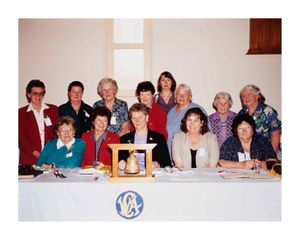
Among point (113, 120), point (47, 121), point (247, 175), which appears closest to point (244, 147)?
point (247, 175)

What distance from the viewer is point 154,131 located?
3.94 m

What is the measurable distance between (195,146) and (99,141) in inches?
40.4

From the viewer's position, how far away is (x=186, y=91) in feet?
14.8

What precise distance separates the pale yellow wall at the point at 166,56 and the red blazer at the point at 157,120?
1.32 metres

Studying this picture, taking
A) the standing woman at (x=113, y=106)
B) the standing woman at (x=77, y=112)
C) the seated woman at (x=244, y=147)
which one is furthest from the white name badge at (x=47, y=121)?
the seated woman at (x=244, y=147)

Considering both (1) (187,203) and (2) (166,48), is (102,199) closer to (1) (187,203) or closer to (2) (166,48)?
(1) (187,203)

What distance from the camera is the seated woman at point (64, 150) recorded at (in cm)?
371

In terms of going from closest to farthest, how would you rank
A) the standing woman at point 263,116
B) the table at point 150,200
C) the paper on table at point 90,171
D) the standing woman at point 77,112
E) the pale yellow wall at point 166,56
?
the table at point 150,200, the paper on table at point 90,171, the standing woman at point 263,116, the standing woman at point 77,112, the pale yellow wall at point 166,56

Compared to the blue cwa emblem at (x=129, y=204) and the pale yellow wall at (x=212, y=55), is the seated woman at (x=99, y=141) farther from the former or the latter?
the pale yellow wall at (x=212, y=55)

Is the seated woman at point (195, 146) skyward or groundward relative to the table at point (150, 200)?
skyward

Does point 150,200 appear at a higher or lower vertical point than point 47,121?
lower

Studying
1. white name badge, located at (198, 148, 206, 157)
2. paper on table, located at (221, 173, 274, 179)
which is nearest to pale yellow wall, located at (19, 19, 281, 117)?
white name badge, located at (198, 148, 206, 157)

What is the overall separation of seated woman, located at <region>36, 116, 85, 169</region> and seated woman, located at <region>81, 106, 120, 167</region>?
8 centimetres

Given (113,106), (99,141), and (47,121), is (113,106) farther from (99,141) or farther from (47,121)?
(99,141)
